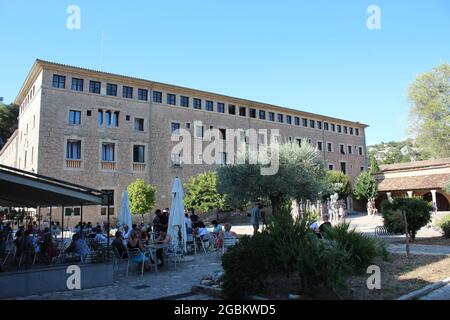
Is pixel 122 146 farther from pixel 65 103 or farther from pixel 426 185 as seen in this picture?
pixel 426 185

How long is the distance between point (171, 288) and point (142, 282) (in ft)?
3.38

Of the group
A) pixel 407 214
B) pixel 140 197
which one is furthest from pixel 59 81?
pixel 407 214

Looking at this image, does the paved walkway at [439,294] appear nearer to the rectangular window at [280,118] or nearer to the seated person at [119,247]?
the seated person at [119,247]

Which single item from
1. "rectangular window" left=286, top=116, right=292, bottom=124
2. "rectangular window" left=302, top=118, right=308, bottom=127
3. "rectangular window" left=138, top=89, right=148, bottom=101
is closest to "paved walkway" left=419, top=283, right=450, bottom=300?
"rectangular window" left=138, top=89, right=148, bottom=101

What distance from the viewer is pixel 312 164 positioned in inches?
895

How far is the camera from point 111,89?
30406 millimetres

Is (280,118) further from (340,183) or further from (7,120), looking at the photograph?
(7,120)

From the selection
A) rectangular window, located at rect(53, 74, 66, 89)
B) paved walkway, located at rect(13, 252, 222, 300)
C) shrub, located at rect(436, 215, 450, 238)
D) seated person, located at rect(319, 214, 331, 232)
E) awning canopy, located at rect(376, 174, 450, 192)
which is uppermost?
rectangular window, located at rect(53, 74, 66, 89)

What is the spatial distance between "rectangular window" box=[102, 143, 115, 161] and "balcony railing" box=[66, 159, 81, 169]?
2.10 meters

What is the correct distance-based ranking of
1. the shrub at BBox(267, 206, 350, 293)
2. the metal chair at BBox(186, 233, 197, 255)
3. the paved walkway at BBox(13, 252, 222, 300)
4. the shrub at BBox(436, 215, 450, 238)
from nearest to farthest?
1. the shrub at BBox(267, 206, 350, 293)
2. the paved walkway at BBox(13, 252, 222, 300)
3. the metal chair at BBox(186, 233, 197, 255)
4. the shrub at BBox(436, 215, 450, 238)

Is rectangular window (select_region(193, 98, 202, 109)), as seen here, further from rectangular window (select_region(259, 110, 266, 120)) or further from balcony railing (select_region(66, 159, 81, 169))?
balcony railing (select_region(66, 159, 81, 169))

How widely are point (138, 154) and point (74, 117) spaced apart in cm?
605

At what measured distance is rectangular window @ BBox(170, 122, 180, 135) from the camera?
33469 millimetres
